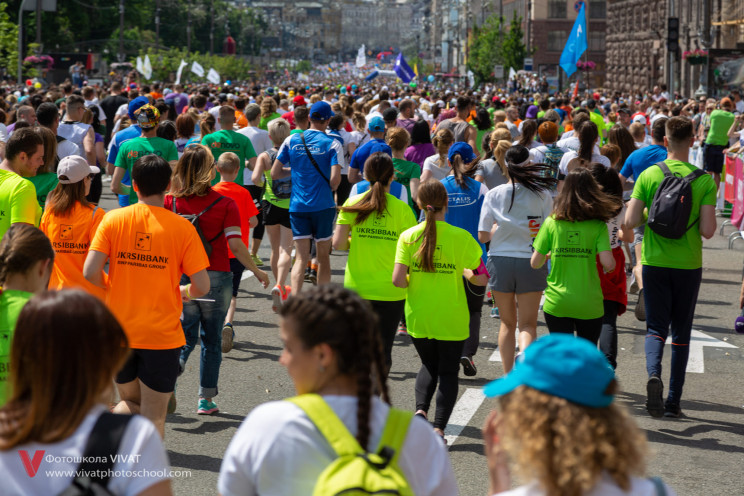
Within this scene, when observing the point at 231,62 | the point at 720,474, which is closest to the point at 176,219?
the point at 720,474

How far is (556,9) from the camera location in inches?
4277

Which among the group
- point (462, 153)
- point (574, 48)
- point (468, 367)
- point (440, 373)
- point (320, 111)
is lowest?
point (468, 367)

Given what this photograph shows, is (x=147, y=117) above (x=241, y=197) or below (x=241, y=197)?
above

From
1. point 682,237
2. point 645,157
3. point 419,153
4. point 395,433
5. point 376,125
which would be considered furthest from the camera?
point 419,153

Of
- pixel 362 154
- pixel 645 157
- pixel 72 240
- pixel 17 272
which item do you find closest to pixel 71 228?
pixel 72 240

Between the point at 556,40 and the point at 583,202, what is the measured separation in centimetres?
10547

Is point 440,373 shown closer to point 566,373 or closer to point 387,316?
point 387,316

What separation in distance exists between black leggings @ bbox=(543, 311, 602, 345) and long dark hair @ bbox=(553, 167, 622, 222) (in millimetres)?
661

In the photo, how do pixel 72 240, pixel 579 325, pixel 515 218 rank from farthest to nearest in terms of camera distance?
pixel 515 218
pixel 579 325
pixel 72 240

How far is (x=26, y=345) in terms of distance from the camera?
2701 mm

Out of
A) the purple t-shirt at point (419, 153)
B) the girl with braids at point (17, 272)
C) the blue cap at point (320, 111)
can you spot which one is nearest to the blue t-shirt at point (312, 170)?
the blue cap at point (320, 111)

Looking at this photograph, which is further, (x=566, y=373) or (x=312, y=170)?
(x=312, y=170)

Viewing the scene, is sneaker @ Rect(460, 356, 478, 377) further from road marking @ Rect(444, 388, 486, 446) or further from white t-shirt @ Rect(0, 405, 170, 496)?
white t-shirt @ Rect(0, 405, 170, 496)

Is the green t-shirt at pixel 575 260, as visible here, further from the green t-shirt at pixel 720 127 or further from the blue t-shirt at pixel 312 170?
the green t-shirt at pixel 720 127
